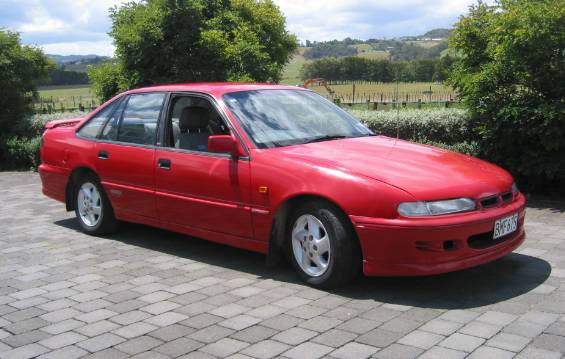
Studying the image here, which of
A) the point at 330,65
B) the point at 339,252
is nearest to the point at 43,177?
the point at 339,252

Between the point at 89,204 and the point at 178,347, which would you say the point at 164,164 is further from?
the point at 178,347

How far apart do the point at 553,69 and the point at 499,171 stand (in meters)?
3.13

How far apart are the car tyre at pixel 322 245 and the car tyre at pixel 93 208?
257 centimetres

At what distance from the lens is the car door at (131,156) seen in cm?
614

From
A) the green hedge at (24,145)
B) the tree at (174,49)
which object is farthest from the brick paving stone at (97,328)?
the green hedge at (24,145)

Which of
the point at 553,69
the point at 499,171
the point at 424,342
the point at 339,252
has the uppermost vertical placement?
the point at 553,69

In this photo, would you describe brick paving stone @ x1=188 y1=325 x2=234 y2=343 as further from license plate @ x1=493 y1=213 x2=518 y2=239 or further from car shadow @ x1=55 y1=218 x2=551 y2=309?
license plate @ x1=493 y1=213 x2=518 y2=239

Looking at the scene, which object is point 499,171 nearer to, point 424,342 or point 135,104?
point 424,342

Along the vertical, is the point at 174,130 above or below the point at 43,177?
above

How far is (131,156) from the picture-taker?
628cm

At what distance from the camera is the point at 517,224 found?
4973 millimetres

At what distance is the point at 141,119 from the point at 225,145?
1.55 meters

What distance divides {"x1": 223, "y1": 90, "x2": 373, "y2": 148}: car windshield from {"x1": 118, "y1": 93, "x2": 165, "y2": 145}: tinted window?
0.91m

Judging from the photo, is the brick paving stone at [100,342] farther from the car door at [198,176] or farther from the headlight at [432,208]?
the headlight at [432,208]
